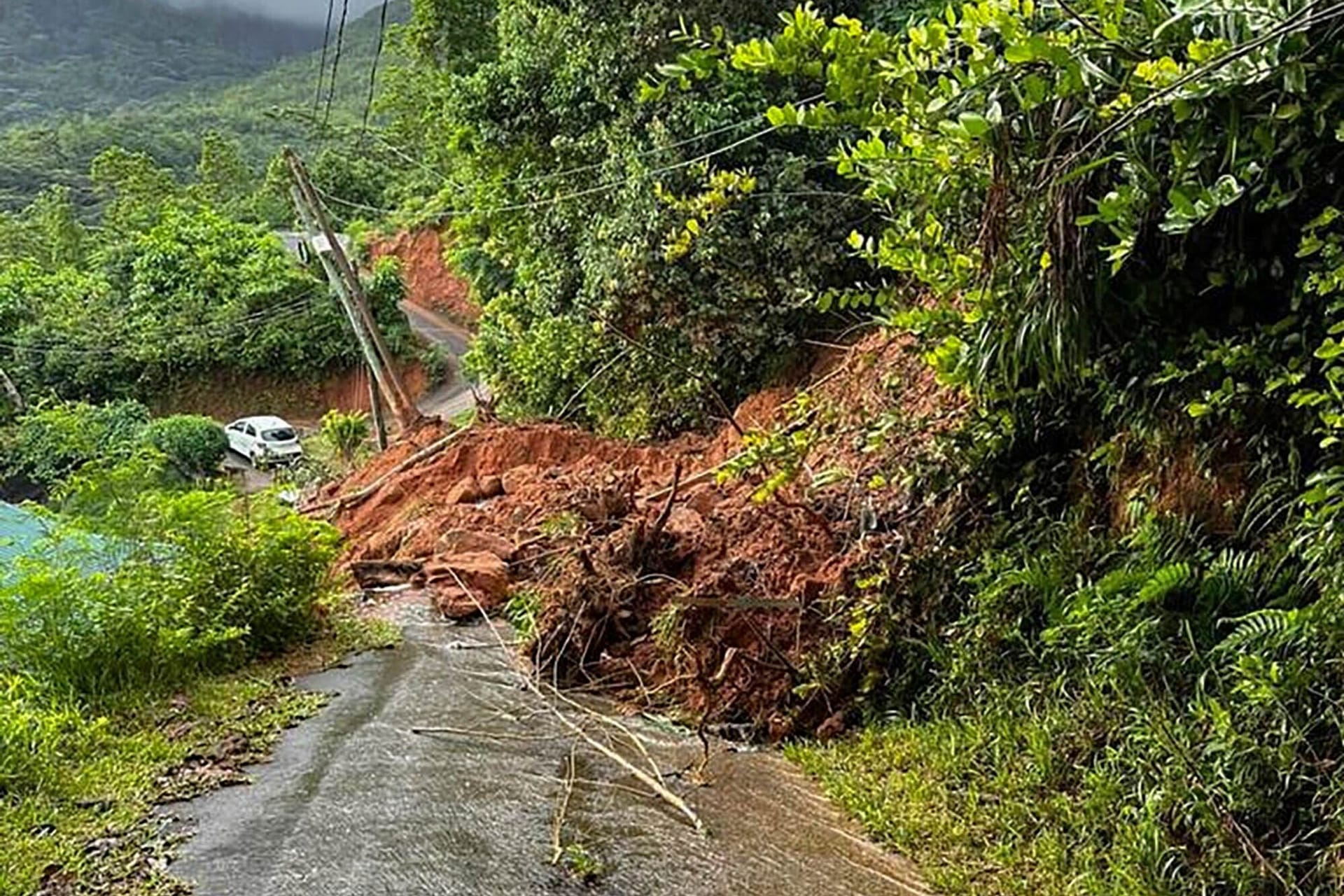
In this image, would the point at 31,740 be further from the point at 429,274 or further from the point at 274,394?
the point at 429,274

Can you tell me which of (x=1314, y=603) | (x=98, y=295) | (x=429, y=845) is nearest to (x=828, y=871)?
(x=429, y=845)

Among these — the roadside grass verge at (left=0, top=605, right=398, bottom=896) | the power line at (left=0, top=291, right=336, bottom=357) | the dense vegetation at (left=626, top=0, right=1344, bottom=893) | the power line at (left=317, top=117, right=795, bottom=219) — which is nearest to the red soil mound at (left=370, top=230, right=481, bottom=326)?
the power line at (left=0, top=291, right=336, bottom=357)

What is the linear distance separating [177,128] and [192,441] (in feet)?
145

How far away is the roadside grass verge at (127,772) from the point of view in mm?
3594

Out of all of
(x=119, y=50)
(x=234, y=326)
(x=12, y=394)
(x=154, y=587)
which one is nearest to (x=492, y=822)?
(x=154, y=587)

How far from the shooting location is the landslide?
5.28m

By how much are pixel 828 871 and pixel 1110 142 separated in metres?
2.89

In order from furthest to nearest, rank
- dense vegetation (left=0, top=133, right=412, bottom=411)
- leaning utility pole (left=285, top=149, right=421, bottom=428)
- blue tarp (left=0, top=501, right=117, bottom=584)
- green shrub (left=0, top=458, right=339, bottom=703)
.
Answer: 1. dense vegetation (left=0, top=133, right=412, bottom=411)
2. leaning utility pole (left=285, top=149, right=421, bottom=428)
3. blue tarp (left=0, top=501, right=117, bottom=584)
4. green shrub (left=0, top=458, right=339, bottom=703)

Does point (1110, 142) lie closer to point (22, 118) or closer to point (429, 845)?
point (429, 845)

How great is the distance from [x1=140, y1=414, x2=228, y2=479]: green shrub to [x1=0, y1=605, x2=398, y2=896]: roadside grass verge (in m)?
15.7

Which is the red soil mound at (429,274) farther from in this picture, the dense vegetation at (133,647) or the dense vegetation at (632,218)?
the dense vegetation at (133,647)

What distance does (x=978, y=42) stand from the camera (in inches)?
136

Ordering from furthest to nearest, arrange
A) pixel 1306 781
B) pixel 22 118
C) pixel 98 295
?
pixel 22 118 → pixel 98 295 → pixel 1306 781

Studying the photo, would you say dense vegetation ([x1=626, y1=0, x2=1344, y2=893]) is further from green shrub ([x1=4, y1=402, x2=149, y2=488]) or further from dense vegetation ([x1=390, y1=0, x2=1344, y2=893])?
green shrub ([x1=4, y1=402, x2=149, y2=488])
